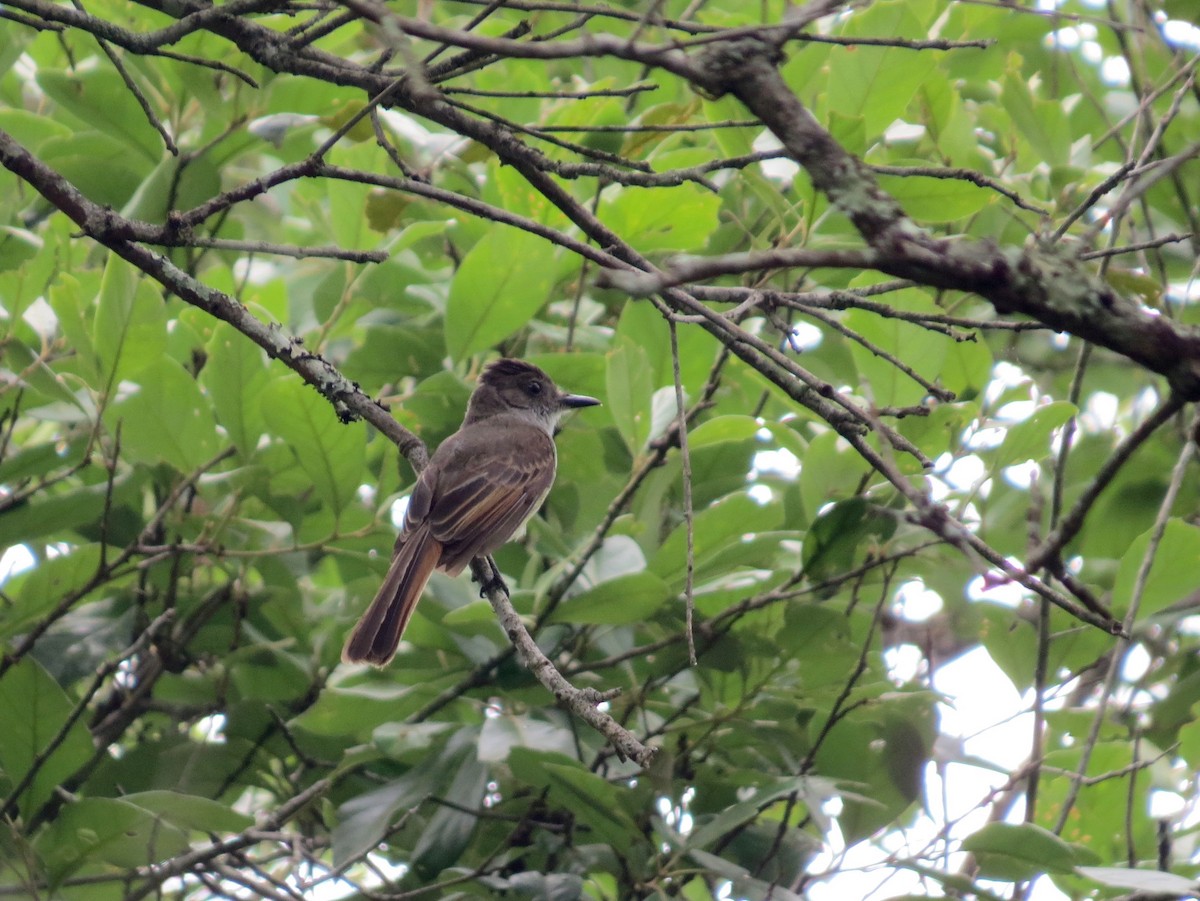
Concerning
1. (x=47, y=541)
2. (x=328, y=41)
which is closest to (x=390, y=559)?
(x=47, y=541)

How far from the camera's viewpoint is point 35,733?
357cm

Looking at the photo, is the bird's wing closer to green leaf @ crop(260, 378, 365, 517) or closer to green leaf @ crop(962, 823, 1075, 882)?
green leaf @ crop(260, 378, 365, 517)

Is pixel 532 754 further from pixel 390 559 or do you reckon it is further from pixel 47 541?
pixel 47 541

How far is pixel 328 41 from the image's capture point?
15.5 feet

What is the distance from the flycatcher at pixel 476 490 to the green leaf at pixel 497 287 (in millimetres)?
164

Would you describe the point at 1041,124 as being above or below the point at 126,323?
above

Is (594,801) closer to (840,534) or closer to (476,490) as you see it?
(840,534)

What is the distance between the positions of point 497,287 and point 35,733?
1867 millimetres

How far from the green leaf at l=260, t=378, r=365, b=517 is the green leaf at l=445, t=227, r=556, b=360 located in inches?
20.4

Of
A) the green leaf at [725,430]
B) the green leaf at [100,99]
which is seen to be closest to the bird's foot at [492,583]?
the green leaf at [725,430]

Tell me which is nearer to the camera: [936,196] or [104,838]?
[104,838]

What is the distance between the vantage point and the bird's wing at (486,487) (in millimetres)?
4762

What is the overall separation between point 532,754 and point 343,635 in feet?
3.17

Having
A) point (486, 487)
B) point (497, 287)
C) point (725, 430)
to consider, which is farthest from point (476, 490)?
point (725, 430)
